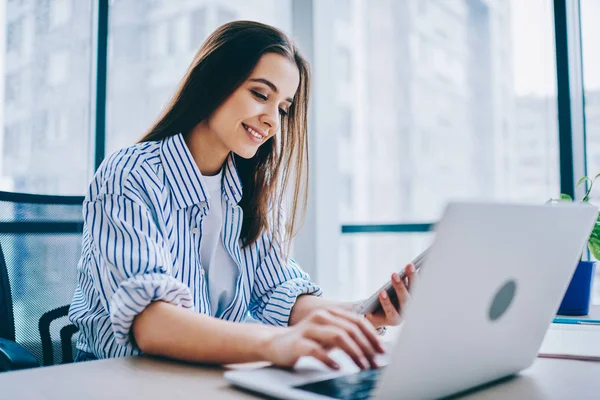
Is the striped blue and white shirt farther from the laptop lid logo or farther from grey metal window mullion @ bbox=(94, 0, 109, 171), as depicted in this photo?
grey metal window mullion @ bbox=(94, 0, 109, 171)

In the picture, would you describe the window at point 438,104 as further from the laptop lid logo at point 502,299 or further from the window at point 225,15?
the laptop lid logo at point 502,299

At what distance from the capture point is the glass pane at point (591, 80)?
8.14 ft

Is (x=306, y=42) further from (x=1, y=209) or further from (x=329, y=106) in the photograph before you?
(x=1, y=209)

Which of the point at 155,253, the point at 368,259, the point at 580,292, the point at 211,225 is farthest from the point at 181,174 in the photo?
the point at 368,259

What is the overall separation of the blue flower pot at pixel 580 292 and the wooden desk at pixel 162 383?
1.83ft

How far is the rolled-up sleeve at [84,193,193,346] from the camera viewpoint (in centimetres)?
84

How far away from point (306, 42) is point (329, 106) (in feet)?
1.28

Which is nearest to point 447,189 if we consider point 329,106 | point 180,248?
point 329,106

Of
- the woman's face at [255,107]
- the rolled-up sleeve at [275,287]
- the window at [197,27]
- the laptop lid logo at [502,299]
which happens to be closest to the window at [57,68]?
the window at [197,27]

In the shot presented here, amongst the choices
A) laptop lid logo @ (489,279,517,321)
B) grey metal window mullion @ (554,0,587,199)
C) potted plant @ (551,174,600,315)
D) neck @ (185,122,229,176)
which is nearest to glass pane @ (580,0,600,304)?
grey metal window mullion @ (554,0,587,199)

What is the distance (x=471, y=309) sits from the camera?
542 mm

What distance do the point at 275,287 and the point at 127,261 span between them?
479 mm

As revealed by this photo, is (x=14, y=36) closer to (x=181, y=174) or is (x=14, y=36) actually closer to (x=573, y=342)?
(x=181, y=174)

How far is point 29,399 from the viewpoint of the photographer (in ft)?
1.97
